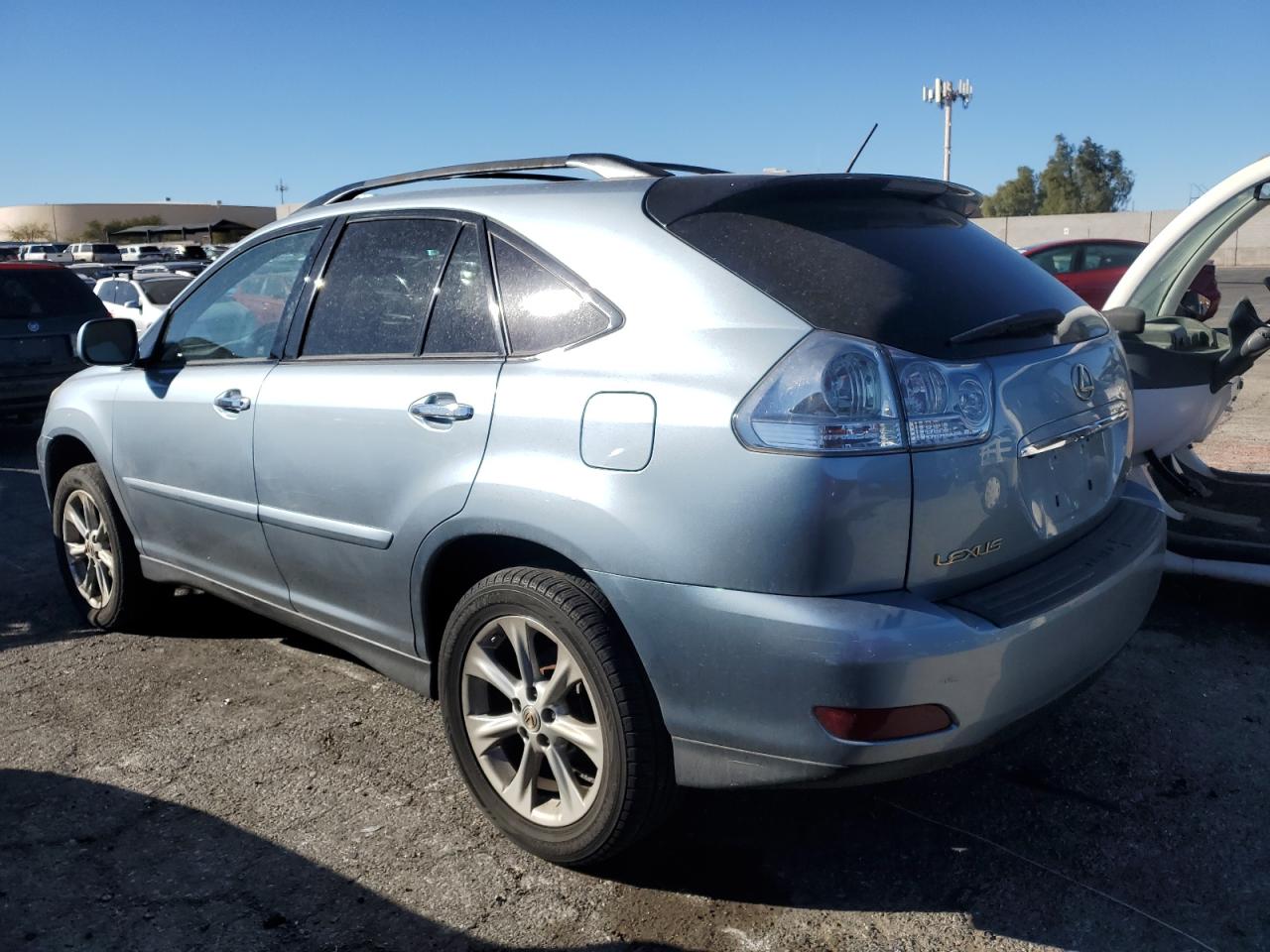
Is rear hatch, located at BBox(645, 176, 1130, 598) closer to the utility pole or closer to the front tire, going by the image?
the front tire

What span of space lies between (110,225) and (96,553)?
95.6 meters

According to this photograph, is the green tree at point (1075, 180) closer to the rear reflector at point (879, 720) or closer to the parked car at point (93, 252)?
the parked car at point (93, 252)

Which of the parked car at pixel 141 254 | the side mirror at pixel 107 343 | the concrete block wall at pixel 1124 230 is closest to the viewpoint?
the side mirror at pixel 107 343

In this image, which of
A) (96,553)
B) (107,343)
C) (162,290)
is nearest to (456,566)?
(107,343)

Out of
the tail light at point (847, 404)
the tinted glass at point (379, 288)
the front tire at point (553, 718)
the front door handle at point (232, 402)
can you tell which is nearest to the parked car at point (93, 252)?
the front door handle at point (232, 402)

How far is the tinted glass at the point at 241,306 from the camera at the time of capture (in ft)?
12.7

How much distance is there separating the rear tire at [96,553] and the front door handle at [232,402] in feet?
3.46

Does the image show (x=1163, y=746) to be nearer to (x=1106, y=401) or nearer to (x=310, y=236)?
(x=1106, y=401)

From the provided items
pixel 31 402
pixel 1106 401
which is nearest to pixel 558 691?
pixel 1106 401

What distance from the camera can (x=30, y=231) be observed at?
89.7 m

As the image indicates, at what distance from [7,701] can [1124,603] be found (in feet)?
12.4

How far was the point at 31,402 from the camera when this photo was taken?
31.9 feet

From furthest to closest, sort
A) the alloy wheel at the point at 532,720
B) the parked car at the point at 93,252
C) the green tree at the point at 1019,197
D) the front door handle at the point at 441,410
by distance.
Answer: the green tree at the point at 1019,197 < the parked car at the point at 93,252 < the front door handle at the point at 441,410 < the alloy wheel at the point at 532,720

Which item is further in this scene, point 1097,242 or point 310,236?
point 1097,242
